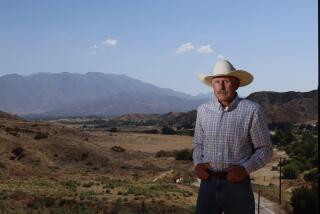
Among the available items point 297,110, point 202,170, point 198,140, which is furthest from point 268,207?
point 297,110

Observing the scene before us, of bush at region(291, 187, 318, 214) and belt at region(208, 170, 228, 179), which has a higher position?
belt at region(208, 170, 228, 179)

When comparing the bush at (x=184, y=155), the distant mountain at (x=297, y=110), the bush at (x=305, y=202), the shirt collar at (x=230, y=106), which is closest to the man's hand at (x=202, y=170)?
the shirt collar at (x=230, y=106)

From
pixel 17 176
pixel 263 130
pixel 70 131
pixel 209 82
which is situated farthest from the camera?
pixel 70 131

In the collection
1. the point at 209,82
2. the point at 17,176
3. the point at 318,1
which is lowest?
the point at 17,176

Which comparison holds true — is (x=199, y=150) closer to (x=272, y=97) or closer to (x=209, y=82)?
(x=209, y=82)

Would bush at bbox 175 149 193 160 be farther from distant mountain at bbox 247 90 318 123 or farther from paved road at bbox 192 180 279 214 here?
distant mountain at bbox 247 90 318 123

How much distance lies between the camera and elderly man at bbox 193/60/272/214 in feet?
14.7

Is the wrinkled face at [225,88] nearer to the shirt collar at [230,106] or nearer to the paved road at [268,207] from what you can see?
the shirt collar at [230,106]

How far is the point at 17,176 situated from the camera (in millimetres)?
47781

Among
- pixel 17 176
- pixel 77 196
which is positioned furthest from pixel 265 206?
pixel 17 176

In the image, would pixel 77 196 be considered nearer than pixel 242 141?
No

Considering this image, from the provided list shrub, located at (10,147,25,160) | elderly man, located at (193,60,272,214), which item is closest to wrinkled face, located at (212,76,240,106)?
elderly man, located at (193,60,272,214)

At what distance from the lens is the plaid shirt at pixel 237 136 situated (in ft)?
15.0

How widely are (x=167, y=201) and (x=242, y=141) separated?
76.1 ft
